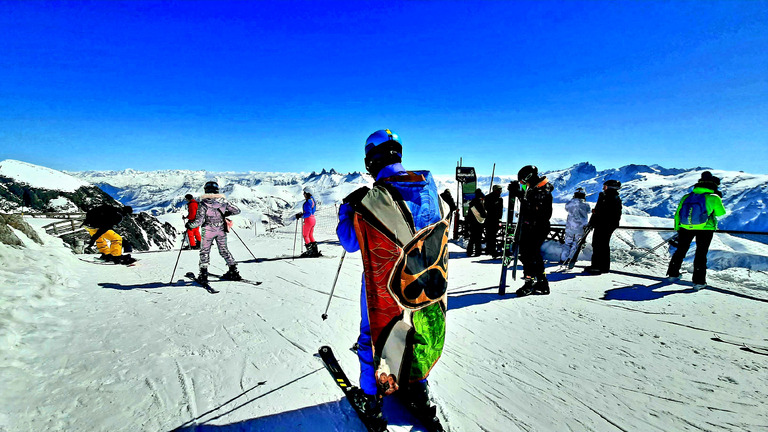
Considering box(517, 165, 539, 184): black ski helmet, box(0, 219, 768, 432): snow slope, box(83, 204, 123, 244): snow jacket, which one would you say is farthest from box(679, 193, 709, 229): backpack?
box(83, 204, 123, 244): snow jacket

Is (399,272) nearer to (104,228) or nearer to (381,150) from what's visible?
(381,150)

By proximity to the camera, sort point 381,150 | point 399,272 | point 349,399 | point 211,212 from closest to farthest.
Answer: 1. point 399,272
2. point 381,150
3. point 349,399
4. point 211,212

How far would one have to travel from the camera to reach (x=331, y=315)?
4.92m

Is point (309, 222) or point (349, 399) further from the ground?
point (309, 222)

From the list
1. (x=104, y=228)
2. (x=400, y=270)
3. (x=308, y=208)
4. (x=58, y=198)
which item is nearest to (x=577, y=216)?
(x=308, y=208)

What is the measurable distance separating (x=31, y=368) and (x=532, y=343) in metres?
5.54

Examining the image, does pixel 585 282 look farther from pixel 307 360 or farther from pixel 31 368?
pixel 31 368

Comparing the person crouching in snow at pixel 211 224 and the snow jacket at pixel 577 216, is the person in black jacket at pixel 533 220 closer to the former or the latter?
the snow jacket at pixel 577 216

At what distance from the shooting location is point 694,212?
20.9 feet

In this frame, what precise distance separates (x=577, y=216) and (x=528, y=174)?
4425mm

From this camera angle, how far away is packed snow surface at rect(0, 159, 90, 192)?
29062mm

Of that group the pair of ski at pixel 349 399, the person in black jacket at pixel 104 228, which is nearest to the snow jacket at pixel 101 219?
the person in black jacket at pixel 104 228

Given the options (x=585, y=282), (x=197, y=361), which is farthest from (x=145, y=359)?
(x=585, y=282)

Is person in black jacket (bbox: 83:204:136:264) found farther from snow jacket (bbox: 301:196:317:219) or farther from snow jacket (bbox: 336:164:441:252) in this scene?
snow jacket (bbox: 336:164:441:252)
